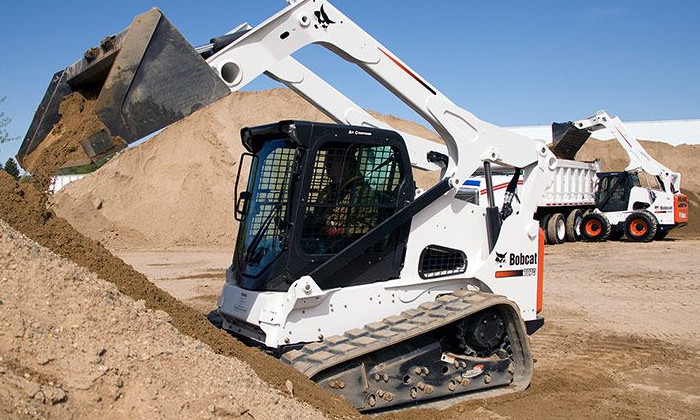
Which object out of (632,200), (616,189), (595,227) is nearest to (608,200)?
(616,189)

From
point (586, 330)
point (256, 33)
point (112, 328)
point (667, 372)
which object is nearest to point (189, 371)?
point (112, 328)

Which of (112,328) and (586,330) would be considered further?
(586,330)

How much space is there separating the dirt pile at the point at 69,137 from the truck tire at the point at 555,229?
18.5 m

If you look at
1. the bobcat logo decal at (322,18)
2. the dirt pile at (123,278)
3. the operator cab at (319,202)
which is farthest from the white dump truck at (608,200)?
the dirt pile at (123,278)

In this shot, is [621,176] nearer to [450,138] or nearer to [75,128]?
[450,138]

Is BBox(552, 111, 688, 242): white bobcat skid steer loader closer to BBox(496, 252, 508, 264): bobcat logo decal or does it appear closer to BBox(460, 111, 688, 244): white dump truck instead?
BBox(460, 111, 688, 244): white dump truck

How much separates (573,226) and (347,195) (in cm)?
1769

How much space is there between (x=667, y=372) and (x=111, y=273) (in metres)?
5.87

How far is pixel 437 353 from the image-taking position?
19.3ft

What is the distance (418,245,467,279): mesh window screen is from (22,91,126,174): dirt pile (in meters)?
2.94

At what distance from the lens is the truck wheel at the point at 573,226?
72.4 ft

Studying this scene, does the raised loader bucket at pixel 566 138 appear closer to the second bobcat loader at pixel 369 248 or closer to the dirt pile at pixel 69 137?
the second bobcat loader at pixel 369 248

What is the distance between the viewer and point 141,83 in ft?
15.0

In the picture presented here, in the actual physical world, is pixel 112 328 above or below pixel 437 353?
above
